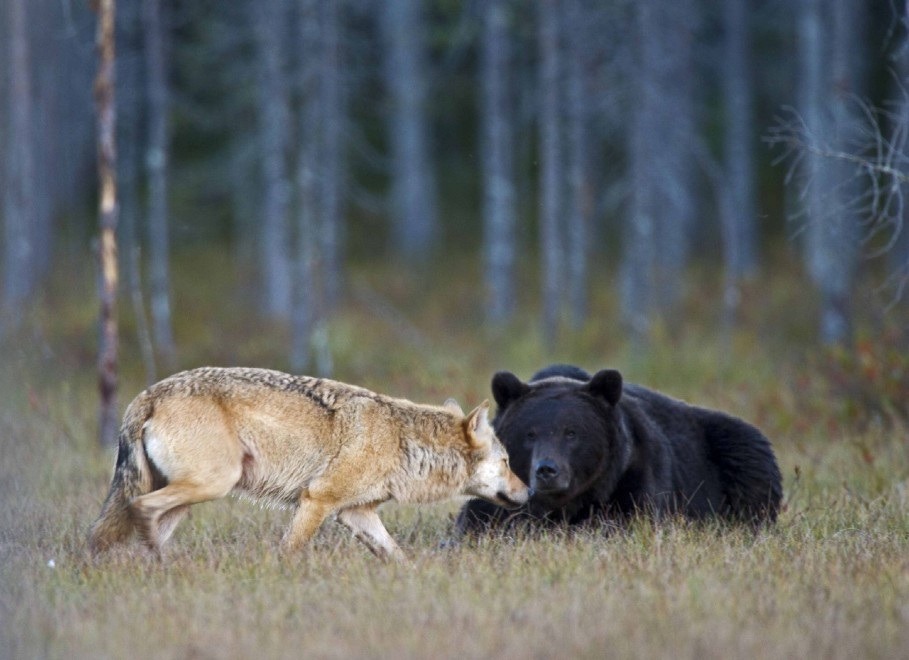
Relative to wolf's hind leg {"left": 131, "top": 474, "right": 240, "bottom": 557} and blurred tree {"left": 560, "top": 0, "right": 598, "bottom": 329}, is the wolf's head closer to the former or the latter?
wolf's hind leg {"left": 131, "top": 474, "right": 240, "bottom": 557}

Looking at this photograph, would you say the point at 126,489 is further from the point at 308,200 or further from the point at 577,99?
the point at 577,99

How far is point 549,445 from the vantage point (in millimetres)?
7570

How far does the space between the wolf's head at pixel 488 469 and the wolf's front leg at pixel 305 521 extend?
1.01 metres

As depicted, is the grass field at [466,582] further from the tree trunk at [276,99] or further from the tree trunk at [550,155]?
the tree trunk at [550,155]

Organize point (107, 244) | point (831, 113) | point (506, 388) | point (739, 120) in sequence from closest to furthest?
1. point (506, 388)
2. point (107, 244)
3. point (831, 113)
4. point (739, 120)

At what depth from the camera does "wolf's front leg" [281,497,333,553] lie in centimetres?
696

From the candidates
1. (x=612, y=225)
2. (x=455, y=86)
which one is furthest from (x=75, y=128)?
(x=612, y=225)

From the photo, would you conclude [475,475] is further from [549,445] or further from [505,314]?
[505,314]

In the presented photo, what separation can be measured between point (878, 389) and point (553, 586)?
7.64 m

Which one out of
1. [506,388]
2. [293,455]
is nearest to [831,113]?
[506,388]

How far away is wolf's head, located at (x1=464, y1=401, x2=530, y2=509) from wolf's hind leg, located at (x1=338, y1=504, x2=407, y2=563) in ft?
2.10

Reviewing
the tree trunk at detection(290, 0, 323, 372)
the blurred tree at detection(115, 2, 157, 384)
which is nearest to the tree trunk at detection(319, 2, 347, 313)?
the tree trunk at detection(290, 0, 323, 372)

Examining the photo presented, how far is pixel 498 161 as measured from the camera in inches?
845

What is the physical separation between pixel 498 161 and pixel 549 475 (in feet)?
48.0
